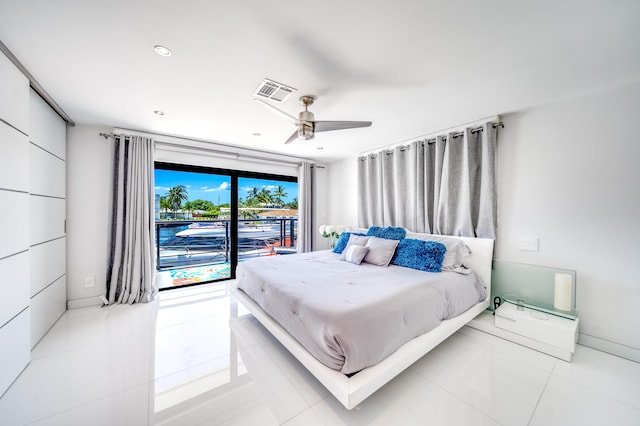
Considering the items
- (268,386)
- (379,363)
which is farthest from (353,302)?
(268,386)

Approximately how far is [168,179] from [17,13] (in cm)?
277

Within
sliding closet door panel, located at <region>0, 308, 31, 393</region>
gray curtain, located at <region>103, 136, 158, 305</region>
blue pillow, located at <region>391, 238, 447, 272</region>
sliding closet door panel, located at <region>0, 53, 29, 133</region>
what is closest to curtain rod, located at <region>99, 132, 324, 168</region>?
gray curtain, located at <region>103, 136, 158, 305</region>

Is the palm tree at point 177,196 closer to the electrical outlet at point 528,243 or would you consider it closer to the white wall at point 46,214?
the white wall at point 46,214

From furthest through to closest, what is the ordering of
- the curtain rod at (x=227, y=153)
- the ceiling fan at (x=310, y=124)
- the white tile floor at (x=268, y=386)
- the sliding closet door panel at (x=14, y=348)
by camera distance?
the curtain rod at (x=227, y=153), the ceiling fan at (x=310, y=124), the sliding closet door panel at (x=14, y=348), the white tile floor at (x=268, y=386)

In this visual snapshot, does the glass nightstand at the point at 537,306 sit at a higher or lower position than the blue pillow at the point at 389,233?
lower

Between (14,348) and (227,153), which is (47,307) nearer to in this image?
(14,348)

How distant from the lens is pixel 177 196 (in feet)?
13.4

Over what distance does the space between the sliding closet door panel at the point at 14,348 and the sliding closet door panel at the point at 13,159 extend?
1.01 metres

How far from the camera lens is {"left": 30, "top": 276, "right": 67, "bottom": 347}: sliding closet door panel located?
2.18 m

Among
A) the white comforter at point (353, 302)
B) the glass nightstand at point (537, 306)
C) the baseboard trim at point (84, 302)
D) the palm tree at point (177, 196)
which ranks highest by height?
the palm tree at point (177, 196)

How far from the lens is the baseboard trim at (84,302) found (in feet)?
9.84

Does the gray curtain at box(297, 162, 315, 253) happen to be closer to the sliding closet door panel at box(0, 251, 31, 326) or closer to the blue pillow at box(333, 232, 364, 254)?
the blue pillow at box(333, 232, 364, 254)

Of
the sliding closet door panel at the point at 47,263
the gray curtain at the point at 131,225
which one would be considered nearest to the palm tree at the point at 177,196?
the gray curtain at the point at 131,225

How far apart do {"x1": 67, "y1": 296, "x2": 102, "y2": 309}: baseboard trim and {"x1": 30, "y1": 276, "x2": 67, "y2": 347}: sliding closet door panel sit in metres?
0.06
